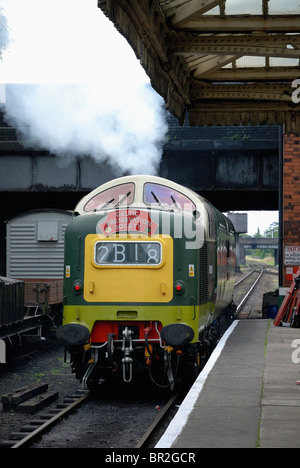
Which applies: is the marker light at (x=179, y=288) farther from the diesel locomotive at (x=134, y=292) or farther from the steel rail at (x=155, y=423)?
the steel rail at (x=155, y=423)

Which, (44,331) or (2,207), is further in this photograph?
(2,207)

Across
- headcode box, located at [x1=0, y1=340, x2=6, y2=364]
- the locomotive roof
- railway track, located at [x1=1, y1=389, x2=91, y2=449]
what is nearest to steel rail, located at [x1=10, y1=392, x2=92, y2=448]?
railway track, located at [x1=1, y1=389, x2=91, y2=449]

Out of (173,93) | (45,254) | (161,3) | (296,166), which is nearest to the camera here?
(161,3)

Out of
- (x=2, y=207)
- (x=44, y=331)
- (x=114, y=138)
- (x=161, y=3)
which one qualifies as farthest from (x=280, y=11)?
(x=2, y=207)

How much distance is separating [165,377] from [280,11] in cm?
610

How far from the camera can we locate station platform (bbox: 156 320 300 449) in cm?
612

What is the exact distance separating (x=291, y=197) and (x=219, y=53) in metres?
10.8

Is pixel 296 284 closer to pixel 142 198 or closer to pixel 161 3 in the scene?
pixel 142 198

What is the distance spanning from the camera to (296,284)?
1513cm

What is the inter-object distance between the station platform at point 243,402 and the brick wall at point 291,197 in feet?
17.7

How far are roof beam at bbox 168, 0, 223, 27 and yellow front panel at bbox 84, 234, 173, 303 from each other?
395 centimetres

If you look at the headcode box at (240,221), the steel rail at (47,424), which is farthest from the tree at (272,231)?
the steel rail at (47,424)

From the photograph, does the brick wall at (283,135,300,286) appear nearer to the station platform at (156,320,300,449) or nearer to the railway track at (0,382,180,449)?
the station platform at (156,320,300,449)
